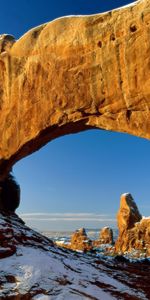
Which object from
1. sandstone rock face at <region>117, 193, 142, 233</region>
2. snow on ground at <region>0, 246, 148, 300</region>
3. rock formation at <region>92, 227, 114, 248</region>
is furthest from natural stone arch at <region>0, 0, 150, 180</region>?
rock formation at <region>92, 227, 114, 248</region>

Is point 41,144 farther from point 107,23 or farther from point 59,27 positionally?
point 107,23

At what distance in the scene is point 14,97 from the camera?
18.4 meters

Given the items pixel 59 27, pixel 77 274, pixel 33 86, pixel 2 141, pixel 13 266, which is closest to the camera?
pixel 13 266

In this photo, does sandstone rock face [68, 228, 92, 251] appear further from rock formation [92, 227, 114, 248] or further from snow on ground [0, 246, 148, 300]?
snow on ground [0, 246, 148, 300]

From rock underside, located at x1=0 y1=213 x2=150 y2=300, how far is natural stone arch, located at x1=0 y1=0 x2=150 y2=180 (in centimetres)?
525

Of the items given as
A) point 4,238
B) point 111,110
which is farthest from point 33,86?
point 4,238

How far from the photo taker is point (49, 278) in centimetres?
998

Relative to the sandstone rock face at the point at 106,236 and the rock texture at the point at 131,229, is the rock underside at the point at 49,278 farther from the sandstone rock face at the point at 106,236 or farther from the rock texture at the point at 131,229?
the sandstone rock face at the point at 106,236

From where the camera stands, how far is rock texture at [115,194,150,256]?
1838 inches

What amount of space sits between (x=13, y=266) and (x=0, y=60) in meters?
12.1

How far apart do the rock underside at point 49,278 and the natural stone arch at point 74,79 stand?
5.25 metres

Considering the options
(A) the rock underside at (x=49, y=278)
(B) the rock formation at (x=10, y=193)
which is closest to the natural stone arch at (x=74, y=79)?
(B) the rock formation at (x=10, y=193)

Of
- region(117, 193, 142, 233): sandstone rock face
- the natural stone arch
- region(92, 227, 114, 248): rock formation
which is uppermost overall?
the natural stone arch

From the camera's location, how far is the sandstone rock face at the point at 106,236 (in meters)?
60.5
